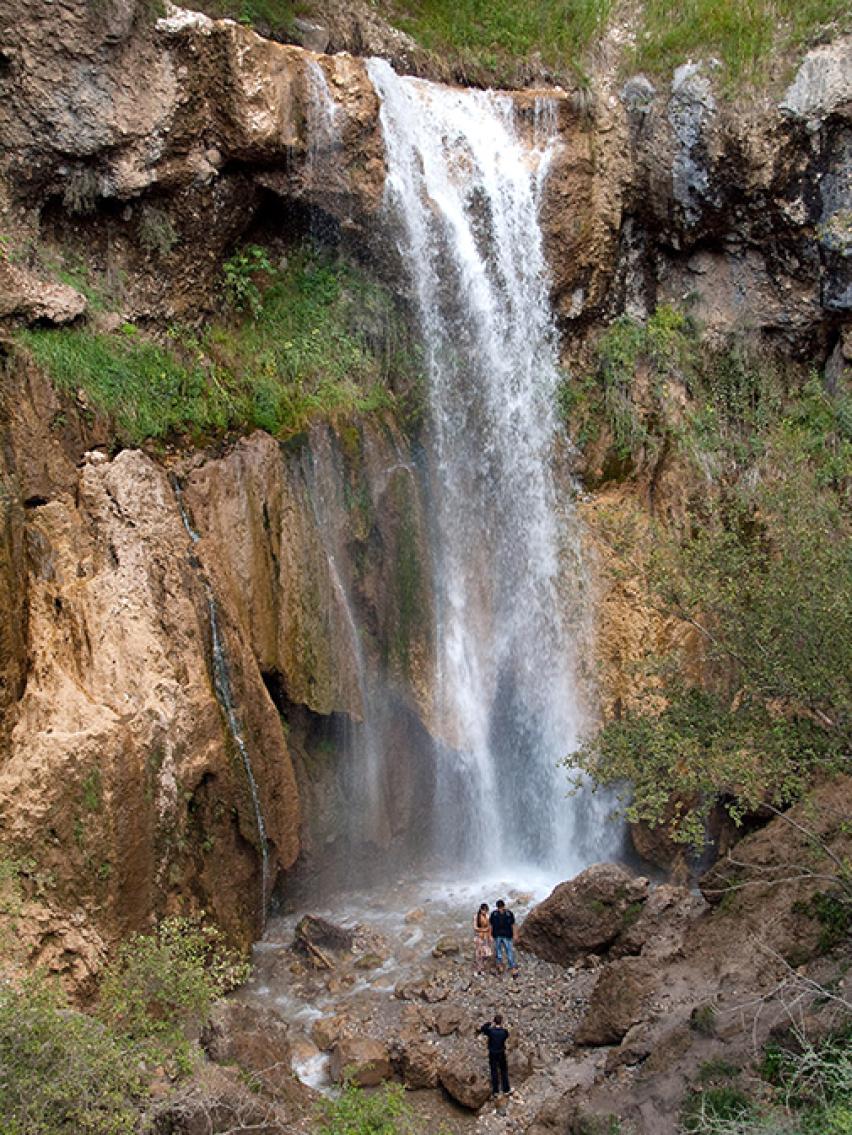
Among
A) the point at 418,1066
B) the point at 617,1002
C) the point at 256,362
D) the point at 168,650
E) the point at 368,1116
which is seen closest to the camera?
the point at 368,1116

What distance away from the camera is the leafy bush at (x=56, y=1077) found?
8.12 metres

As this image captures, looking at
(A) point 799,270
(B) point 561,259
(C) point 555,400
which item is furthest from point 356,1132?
(A) point 799,270

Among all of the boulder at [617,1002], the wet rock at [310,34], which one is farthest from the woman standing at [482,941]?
the wet rock at [310,34]

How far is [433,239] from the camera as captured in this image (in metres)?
18.7

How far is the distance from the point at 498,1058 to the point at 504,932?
2430 millimetres

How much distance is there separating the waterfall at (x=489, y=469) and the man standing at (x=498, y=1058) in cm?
597

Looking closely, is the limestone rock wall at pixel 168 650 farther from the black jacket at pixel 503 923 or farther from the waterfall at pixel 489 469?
the black jacket at pixel 503 923

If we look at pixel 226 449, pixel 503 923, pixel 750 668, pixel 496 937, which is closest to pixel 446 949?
pixel 496 937

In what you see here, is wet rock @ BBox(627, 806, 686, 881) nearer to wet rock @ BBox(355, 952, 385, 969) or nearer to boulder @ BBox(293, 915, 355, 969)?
wet rock @ BBox(355, 952, 385, 969)

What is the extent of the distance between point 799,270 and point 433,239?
24.3 feet

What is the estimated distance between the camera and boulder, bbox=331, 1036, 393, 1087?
11672 mm

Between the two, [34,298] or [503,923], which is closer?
[503,923]

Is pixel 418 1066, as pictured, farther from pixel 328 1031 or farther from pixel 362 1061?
pixel 328 1031

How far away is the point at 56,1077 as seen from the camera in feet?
27.5
